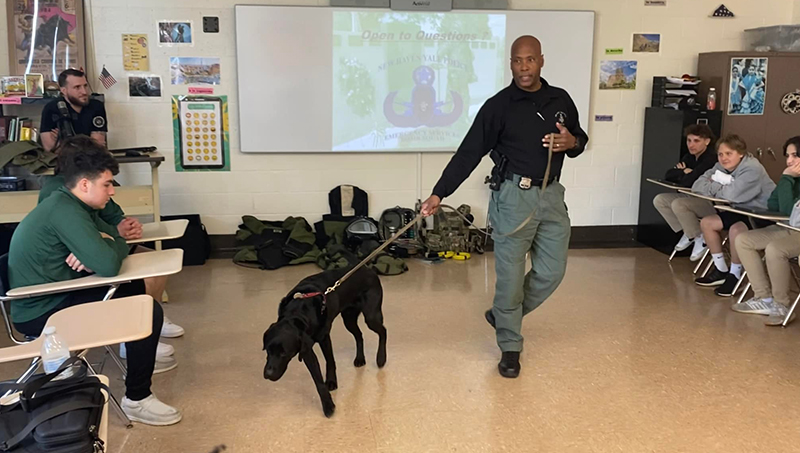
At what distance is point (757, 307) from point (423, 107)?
2.96 metres

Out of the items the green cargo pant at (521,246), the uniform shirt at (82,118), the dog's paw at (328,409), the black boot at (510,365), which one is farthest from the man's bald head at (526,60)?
the uniform shirt at (82,118)

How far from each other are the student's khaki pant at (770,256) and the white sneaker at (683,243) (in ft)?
3.44

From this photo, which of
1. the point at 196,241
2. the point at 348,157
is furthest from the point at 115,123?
the point at 348,157

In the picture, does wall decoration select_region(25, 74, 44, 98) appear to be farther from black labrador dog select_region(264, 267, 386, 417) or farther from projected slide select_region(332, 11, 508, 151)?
black labrador dog select_region(264, 267, 386, 417)

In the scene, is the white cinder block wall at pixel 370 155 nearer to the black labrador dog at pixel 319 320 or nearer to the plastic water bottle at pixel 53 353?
the black labrador dog at pixel 319 320

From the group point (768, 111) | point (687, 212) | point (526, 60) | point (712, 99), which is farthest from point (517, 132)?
point (768, 111)

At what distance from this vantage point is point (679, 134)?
18.6ft

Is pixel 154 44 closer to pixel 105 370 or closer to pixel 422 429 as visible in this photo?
pixel 105 370

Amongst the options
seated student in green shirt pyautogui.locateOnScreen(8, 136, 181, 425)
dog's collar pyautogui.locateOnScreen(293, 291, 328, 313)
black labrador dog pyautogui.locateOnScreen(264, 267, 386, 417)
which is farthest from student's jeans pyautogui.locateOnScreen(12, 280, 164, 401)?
dog's collar pyautogui.locateOnScreen(293, 291, 328, 313)

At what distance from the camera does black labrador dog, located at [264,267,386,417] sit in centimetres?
274

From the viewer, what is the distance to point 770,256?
4.19 m

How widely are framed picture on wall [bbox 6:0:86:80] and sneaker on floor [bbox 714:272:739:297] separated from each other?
16.3 feet

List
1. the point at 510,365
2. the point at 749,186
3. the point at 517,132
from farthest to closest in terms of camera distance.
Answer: the point at 749,186, the point at 510,365, the point at 517,132

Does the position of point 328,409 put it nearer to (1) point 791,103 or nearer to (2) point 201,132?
(2) point 201,132
